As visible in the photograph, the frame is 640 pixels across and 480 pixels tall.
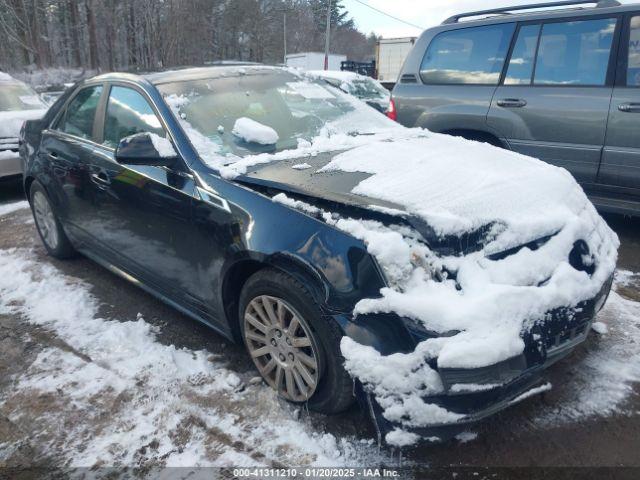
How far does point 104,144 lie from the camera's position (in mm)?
3459

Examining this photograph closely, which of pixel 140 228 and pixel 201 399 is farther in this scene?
pixel 140 228

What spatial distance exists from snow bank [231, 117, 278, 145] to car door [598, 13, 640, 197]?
114 inches

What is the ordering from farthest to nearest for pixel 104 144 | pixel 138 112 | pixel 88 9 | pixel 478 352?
pixel 88 9 < pixel 104 144 < pixel 138 112 < pixel 478 352

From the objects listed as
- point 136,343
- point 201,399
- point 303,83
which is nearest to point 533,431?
point 201,399

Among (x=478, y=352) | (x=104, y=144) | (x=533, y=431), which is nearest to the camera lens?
(x=478, y=352)

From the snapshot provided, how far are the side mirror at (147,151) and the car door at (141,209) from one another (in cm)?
6

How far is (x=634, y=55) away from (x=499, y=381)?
11.6 feet

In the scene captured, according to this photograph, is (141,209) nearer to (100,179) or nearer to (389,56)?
(100,179)

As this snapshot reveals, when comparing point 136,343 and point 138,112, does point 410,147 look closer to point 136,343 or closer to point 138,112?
point 138,112

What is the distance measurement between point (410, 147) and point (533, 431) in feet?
5.37

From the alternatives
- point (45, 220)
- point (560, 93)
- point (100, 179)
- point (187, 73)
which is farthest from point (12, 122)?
point (560, 93)

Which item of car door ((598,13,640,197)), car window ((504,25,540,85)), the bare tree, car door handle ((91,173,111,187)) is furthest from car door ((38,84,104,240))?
the bare tree

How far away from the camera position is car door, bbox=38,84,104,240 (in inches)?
143

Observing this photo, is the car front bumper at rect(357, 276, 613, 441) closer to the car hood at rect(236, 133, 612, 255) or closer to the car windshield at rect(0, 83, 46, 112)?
the car hood at rect(236, 133, 612, 255)
